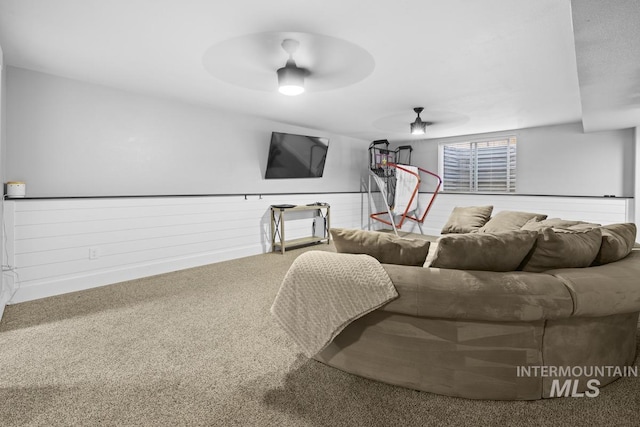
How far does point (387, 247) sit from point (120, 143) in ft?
10.5

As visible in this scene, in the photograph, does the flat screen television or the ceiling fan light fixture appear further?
the flat screen television

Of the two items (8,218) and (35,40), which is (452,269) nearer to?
(35,40)

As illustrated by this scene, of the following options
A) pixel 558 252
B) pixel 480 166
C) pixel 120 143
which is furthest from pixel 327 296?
pixel 480 166

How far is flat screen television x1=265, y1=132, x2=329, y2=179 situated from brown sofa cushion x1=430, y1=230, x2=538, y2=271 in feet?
Result: 12.3

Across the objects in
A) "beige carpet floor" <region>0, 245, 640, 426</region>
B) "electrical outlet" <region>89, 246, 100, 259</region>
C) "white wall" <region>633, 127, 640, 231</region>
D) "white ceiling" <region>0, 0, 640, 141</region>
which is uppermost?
"white ceiling" <region>0, 0, 640, 141</region>

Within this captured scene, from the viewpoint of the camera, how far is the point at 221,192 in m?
4.43

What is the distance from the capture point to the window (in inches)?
234

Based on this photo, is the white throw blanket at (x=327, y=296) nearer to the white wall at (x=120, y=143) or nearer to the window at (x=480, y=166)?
the white wall at (x=120, y=143)

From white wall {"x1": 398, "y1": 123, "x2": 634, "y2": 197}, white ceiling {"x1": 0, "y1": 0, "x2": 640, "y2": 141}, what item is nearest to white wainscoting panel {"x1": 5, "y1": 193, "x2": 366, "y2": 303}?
white ceiling {"x1": 0, "y1": 0, "x2": 640, "y2": 141}

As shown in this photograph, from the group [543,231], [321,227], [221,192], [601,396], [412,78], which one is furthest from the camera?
[321,227]

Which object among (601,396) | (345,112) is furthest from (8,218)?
(601,396)

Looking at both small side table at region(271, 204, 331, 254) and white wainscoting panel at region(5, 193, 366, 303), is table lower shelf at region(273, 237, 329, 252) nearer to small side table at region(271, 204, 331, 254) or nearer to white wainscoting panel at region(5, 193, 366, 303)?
small side table at region(271, 204, 331, 254)

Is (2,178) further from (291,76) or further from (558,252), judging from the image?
(558,252)

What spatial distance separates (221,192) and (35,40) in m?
2.42
